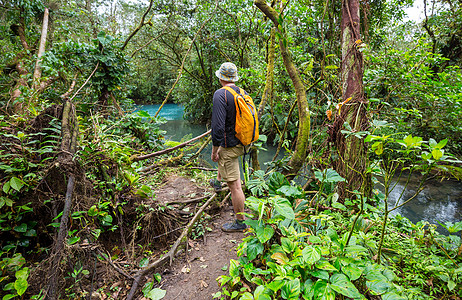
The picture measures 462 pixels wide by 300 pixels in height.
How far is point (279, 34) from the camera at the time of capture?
2691 mm

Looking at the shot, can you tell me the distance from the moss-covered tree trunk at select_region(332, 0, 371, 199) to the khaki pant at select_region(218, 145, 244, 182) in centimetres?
129

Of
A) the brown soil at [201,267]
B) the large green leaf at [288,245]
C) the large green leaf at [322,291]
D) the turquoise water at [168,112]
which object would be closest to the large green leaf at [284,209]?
the large green leaf at [288,245]

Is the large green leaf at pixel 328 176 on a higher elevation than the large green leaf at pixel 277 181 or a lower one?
higher

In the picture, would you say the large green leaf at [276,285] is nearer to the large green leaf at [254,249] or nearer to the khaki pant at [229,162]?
the large green leaf at [254,249]

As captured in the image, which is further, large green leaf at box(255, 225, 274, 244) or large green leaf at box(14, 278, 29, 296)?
large green leaf at box(255, 225, 274, 244)

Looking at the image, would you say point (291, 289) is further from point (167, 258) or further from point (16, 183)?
point (16, 183)

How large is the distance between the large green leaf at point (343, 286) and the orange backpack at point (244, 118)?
1.70m

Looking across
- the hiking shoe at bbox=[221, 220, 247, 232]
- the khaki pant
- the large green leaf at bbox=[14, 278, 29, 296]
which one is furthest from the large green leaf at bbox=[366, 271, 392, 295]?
the large green leaf at bbox=[14, 278, 29, 296]

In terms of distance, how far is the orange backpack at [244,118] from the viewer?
2.60m

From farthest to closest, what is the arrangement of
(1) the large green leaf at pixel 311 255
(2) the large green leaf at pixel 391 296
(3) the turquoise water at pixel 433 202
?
1. (3) the turquoise water at pixel 433 202
2. (1) the large green leaf at pixel 311 255
3. (2) the large green leaf at pixel 391 296

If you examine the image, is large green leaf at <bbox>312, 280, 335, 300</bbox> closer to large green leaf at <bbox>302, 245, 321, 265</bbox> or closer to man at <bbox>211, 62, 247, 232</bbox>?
large green leaf at <bbox>302, 245, 321, 265</bbox>

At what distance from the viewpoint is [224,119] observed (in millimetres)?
2561

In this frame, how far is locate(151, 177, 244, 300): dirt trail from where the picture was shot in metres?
2.12

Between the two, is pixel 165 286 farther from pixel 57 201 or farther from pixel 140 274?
pixel 57 201
